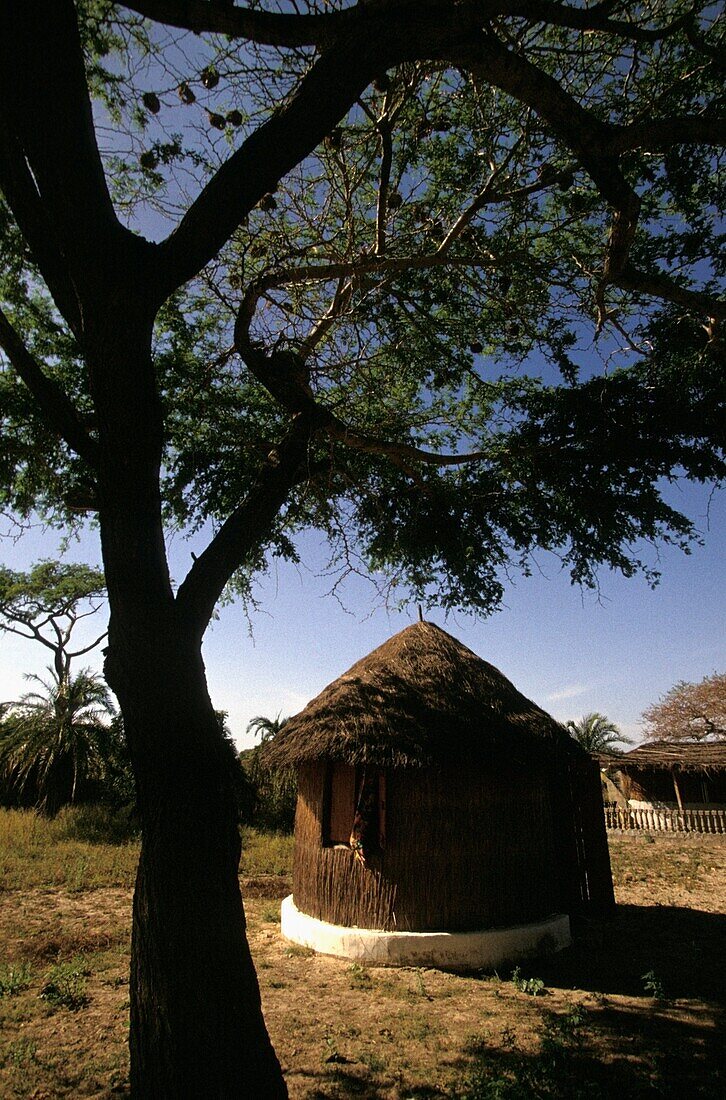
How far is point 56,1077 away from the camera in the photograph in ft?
15.8

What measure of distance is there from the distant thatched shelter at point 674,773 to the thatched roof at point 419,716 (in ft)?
63.1

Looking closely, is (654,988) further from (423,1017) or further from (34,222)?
(34,222)

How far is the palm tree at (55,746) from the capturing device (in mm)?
18844

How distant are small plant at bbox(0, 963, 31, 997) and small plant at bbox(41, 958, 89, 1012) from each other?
0.79 feet

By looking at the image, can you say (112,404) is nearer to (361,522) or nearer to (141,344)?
(141,344)

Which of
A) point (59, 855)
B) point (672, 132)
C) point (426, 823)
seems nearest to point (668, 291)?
point (672, 132)

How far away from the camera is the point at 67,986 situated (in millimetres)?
6746

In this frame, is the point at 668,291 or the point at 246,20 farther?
the point at 668,291

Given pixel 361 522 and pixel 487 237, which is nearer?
pixel 487 237

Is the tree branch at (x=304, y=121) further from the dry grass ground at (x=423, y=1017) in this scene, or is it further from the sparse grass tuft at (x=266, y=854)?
the sparse grass tuft at (x=266, y=854)

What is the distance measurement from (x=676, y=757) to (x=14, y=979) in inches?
1023

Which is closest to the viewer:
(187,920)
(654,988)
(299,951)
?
(187,920)

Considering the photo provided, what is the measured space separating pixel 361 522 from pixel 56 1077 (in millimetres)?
6959

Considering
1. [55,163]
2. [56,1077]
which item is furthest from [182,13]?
[56,1077]
